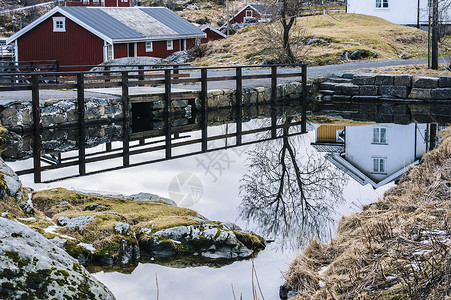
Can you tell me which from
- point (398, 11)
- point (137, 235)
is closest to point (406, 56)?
point (398, 11)

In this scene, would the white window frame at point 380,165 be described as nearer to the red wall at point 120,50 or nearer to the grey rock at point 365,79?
the grey rock at point 365,79

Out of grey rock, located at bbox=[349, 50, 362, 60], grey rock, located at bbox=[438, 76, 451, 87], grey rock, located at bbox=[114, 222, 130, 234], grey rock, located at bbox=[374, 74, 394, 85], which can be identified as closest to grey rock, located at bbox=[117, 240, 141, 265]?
grey rock, located at bbox=[114, 222, 130, 234]

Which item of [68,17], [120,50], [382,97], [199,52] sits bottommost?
[382,97]

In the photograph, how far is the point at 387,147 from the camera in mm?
15398

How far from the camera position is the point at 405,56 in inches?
1363

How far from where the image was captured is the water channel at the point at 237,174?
7.40m

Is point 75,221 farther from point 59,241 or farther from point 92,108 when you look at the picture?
point 92,108

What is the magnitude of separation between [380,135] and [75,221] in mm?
11038

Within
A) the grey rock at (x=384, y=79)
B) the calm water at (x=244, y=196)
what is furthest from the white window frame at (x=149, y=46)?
the calm water at (x=244, y=196)

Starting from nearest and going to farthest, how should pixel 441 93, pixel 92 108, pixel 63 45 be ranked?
1. pixel 92 108
2. pixel 441 93
3. pixel 63 45

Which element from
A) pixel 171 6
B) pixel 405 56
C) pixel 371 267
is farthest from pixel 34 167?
pixel 171 6

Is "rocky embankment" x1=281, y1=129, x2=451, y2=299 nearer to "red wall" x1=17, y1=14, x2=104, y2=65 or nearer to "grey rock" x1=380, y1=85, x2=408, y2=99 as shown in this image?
"grey rock" x1=380, y1=85, x2=408, y2=99

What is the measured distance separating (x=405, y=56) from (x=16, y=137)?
78.9 feet

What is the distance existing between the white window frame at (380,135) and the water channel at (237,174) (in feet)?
0.12
